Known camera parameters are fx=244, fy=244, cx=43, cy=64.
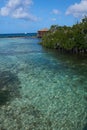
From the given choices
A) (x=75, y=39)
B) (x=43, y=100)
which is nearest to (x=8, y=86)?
(x=43, y=100)

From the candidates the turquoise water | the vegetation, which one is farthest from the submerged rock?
the vegetation

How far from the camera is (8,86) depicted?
79.0 feet

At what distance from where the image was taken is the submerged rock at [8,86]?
20.6 metres

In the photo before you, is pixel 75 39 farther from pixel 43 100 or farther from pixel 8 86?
pixel 43 100

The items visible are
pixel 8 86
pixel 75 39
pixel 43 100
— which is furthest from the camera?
pixel 75 39

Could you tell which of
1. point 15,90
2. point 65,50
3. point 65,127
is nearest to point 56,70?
point 15,90

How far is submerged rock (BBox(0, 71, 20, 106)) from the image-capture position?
20.6m

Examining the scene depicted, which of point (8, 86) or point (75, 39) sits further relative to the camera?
point (75, 39)

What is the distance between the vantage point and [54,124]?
15.2 metres

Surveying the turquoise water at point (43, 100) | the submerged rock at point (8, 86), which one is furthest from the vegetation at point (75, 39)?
the submerged rock at point (8, 86)

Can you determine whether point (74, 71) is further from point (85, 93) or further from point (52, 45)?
point (52, 45)

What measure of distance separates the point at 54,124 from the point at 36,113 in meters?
2.18

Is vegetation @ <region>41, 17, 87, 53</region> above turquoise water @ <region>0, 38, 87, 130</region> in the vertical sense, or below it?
above

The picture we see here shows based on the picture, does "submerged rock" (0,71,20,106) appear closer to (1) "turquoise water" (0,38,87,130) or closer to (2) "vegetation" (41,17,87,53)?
(1) "turquoise water" (0,38,87,130)
